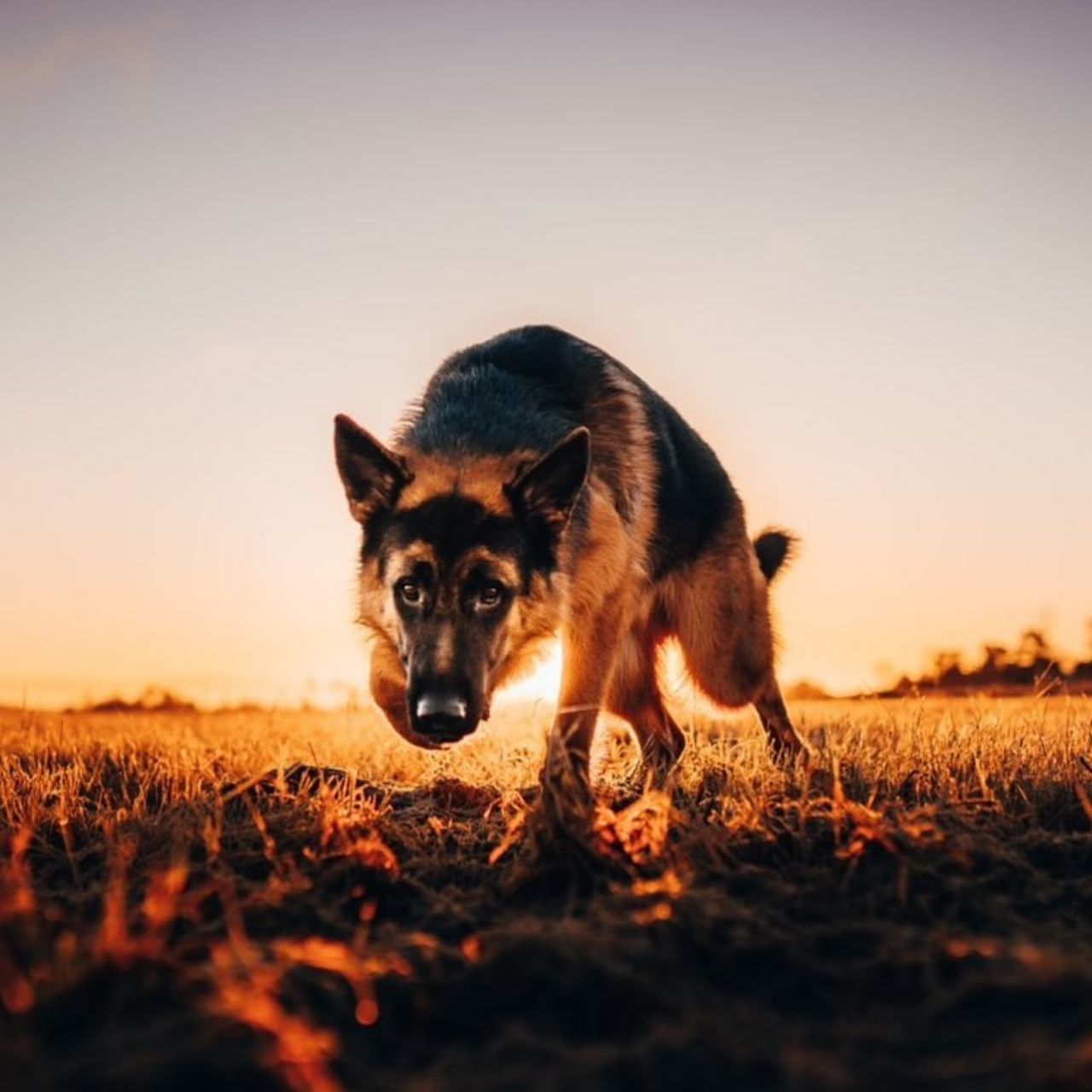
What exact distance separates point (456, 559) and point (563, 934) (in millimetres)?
2481

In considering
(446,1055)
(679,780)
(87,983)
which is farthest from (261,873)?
(679,780)

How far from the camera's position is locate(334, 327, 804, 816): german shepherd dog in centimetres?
518

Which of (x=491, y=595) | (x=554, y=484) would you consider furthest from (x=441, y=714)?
(x=554, y=484)

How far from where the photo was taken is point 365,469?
561cm

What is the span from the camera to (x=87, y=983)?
2568 millimetres

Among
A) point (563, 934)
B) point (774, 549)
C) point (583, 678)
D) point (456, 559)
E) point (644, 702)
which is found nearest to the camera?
point (563, 934)

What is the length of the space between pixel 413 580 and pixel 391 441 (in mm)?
1344

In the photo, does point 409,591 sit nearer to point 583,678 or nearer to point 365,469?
point 365,469

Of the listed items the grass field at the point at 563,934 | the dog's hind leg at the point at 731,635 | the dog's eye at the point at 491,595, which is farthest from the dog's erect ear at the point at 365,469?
the dog's hind leg at the point at 731,635

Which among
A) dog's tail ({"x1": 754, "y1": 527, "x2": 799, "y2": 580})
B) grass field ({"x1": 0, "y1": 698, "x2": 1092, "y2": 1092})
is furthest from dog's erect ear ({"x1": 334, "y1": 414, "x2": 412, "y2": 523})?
dog's tail ({"x1": 754, "y1": 527, "x2": 799, "y2": 580})

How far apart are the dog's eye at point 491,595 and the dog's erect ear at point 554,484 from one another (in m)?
0.40

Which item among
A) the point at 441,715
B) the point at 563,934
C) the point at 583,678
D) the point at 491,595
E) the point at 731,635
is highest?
the point at 491,595

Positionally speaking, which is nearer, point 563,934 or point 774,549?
point 563,934

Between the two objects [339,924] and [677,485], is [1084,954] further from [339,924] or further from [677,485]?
[677,485]
